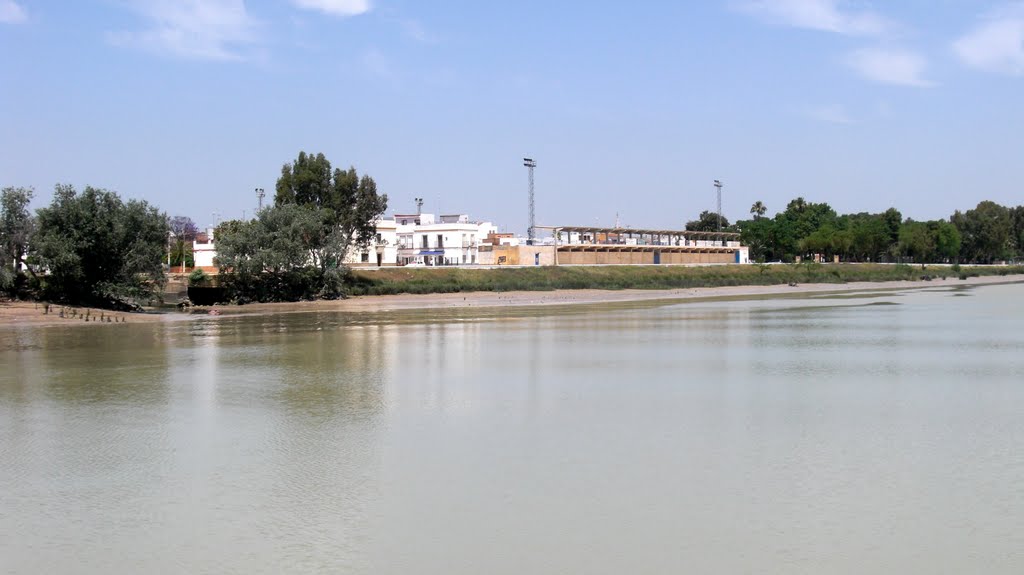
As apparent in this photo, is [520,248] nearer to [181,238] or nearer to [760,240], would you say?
[181,238]

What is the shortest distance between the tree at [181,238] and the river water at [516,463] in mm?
80794

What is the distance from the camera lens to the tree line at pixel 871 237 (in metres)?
139

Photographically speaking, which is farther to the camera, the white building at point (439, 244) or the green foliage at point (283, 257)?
the white building at point (439, 244)

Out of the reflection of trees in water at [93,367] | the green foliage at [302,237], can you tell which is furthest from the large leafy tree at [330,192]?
the reflection of trees in water at [93,367]

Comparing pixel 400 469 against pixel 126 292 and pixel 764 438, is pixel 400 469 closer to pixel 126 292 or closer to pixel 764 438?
pixel 764 438

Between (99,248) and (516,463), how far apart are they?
42.9m

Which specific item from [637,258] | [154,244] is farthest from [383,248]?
[154,244]

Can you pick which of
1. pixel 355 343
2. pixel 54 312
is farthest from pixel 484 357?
pixel 54 312

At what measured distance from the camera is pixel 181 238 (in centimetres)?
10556

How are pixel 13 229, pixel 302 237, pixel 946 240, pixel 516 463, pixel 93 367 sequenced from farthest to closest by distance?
1. pixel 946 240
2. pixel 302 237
3. pixel 13 229
4. pixel 93 367
5. pixel 516 463

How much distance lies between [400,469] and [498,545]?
407cm

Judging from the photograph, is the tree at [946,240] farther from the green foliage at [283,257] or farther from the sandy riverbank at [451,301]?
the green foliage at [283,257]

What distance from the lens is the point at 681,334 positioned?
133ft

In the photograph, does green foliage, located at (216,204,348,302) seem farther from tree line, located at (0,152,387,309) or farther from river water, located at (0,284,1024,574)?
river water, located at (0,284,1024,574)
